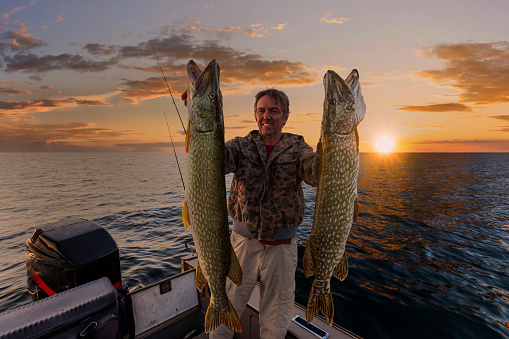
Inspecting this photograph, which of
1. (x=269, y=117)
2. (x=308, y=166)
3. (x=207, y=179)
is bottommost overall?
(x=207, y=179)

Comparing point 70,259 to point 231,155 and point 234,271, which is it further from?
point 231,155

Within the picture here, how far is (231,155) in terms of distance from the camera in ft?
10.2

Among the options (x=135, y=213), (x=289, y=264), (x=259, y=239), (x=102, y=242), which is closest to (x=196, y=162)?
(x=259, y=239)

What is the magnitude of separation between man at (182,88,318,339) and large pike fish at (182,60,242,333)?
1.69 ft

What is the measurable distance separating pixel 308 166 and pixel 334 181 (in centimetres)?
42

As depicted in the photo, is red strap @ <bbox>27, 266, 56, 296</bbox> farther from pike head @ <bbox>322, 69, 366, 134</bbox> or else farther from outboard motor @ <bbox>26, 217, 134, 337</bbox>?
pike head @ <bbox>322, 69, 366, 134</bbox>

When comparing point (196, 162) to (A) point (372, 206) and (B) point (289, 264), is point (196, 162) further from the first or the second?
(A) point (372, 206)

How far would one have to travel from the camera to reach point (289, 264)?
317 centimetres

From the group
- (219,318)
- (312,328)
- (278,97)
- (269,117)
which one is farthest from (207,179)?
(312,328)

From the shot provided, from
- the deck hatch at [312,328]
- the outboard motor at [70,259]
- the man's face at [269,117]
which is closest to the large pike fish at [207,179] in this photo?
the man's face at [269,117]

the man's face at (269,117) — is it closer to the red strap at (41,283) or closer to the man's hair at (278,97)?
the man's hair at (278,97)

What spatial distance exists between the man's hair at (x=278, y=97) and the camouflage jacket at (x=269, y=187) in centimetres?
44

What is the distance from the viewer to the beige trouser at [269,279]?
3.14 m

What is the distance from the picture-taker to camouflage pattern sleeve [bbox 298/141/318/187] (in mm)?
2747
